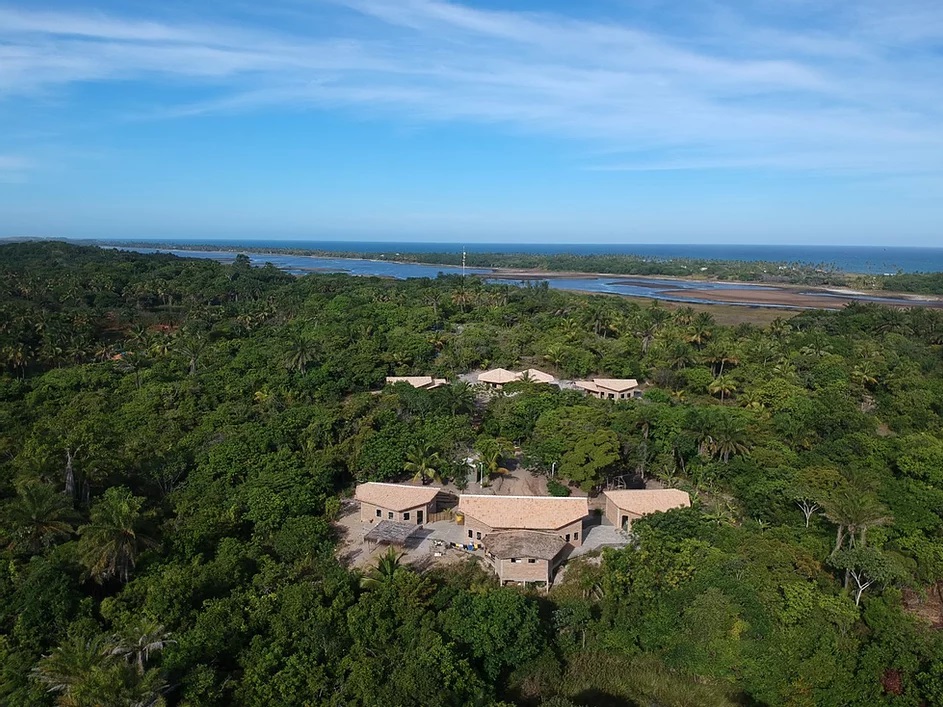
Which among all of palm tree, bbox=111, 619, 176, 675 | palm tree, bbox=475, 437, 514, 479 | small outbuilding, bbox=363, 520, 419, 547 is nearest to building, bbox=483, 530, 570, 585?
small outbuilding, bbox=363, 520, 419, 547

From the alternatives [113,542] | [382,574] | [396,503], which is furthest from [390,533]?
[113,542]

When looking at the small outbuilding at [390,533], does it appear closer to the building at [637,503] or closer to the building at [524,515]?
the building at [524,515]

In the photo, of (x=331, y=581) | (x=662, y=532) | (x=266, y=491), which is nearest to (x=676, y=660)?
(x=662, y=532)

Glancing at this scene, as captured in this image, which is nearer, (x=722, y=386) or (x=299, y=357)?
(x=722, y=386)

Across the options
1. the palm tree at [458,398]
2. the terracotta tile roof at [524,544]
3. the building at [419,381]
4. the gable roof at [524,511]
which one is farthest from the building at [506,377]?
the terracotta tile roof at [524,544]

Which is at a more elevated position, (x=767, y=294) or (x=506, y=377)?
(x=767, y=294)

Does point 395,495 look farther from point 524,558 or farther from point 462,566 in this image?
point 524,558

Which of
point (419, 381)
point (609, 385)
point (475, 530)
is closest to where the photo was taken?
point (475, 530)
